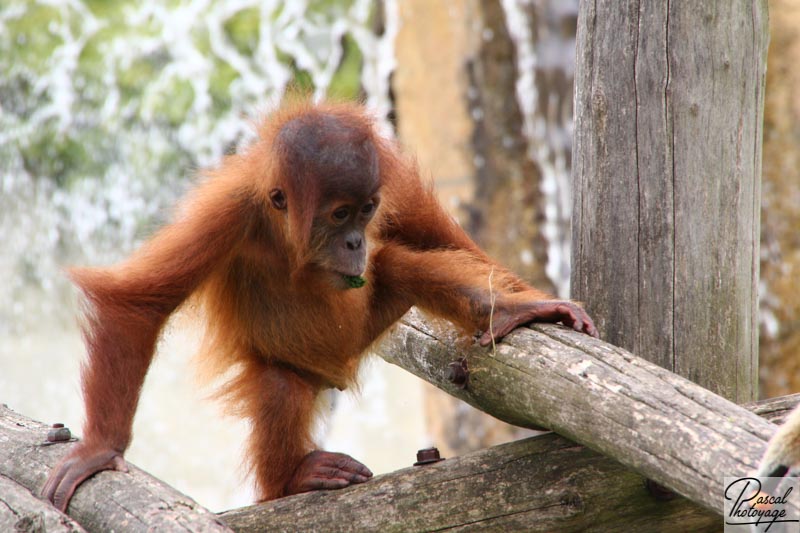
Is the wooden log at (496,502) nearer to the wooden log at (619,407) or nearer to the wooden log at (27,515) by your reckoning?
the wooden log at (619,407)

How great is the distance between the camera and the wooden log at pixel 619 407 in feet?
6.48

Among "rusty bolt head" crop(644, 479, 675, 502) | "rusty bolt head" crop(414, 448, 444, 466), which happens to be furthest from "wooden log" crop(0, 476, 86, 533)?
"rusty bolt head" crop(644, 479, 675, 502)

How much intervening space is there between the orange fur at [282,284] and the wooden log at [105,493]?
15 centimetres

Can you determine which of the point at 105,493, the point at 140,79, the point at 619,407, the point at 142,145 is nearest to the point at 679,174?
the point at 619,407

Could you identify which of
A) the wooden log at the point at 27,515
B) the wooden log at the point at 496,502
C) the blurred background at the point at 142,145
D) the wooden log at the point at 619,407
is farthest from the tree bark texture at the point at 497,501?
the blurred background at the point at 142,145

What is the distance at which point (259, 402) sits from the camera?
312 cm

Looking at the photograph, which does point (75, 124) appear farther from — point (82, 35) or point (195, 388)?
point (195, 388)

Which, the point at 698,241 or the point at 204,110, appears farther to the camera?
the point at 204,110

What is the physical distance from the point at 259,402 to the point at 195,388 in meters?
0.64

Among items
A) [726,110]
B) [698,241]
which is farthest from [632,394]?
[726,110]

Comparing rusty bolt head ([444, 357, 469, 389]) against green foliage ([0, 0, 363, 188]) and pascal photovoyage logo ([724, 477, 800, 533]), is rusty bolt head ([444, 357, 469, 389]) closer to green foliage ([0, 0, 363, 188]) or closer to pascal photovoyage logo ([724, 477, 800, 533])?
pascal photovoyage logo ([724, 477, 800, 533])

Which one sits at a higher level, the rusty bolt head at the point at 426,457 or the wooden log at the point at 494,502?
the rusty bolt head at the point at 426,457

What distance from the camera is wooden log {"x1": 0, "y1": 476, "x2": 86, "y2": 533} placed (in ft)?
6.89

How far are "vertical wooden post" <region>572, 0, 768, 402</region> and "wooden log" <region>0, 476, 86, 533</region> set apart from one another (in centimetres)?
167
